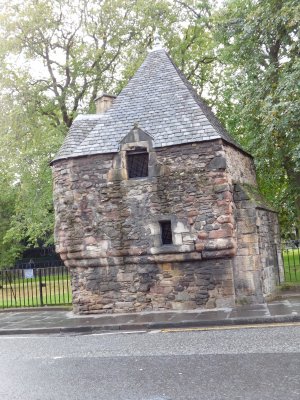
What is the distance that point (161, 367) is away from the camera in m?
6.21

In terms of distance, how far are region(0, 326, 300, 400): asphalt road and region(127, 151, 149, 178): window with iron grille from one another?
15.0ft

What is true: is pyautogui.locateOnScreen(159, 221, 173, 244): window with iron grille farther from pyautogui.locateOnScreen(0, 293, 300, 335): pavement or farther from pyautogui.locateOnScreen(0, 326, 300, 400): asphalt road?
pyautogui.locateOnScreen(0, 326, 300, 400): asphalt road

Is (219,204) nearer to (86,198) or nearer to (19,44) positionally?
(86,198)

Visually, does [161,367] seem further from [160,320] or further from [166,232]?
[166,232]

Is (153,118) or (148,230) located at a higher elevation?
(153,118)

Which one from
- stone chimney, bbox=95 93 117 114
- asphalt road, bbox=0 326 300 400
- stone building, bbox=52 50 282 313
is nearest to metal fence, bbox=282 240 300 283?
stone building, bbox=52 50 282 313

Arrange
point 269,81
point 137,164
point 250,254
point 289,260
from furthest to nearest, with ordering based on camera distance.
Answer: point 289,260 → point 269,81 → point 137,164 → point 250,254

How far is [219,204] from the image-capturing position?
11.2 meters

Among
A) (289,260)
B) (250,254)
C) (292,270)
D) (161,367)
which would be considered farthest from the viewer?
(292,270)

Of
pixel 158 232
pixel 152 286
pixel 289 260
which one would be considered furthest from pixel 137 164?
pixel 289 260

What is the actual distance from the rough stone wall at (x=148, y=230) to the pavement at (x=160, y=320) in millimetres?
588

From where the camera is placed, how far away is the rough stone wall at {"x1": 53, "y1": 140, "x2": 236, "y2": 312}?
442 inches

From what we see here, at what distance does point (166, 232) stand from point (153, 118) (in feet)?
10.4

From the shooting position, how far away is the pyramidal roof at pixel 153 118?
38.8 feet
